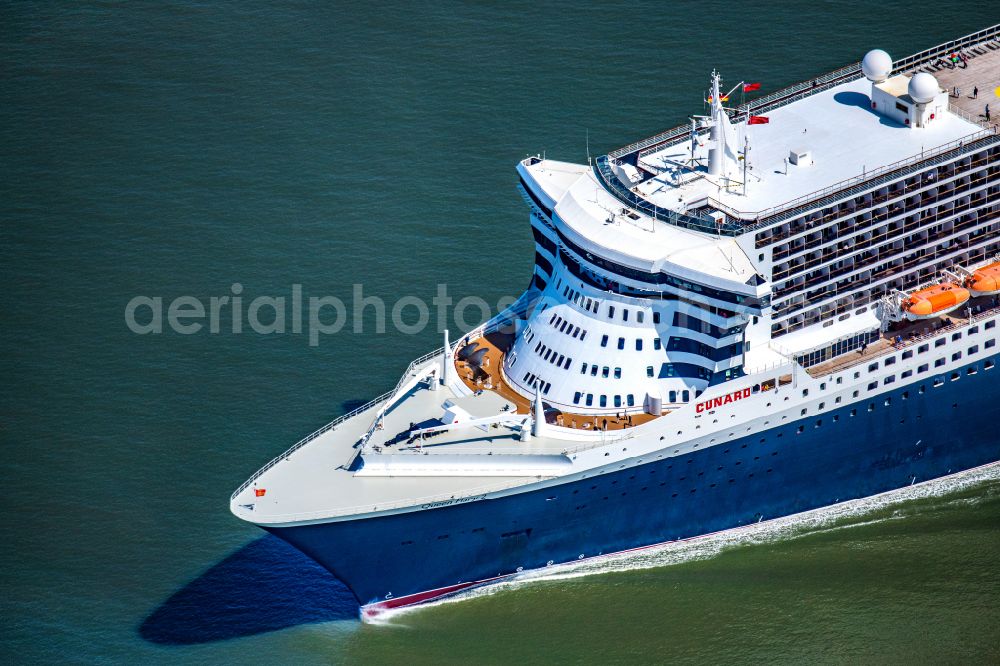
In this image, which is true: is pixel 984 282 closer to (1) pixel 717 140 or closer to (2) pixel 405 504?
(1) pixel 717 140

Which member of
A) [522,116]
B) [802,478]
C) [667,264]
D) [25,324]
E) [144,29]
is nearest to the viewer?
[667,264]

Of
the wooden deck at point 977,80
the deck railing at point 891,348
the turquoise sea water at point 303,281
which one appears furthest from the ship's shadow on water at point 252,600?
the wooden deck at point 977,80

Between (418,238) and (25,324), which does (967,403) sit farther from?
(25,324)

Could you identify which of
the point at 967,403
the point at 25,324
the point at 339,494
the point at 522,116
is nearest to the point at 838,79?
the point at 967,403

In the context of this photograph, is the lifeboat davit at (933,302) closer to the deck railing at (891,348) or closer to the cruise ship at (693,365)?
the cruise ship at (693,365)

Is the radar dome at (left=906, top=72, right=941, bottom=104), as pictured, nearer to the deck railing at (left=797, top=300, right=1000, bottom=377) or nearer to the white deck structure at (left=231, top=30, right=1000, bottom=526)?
the white deck structure at (left=231, top=30, right=1000, bottom=526)

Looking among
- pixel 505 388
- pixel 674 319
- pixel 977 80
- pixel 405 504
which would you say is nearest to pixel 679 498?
pixel 674 319
